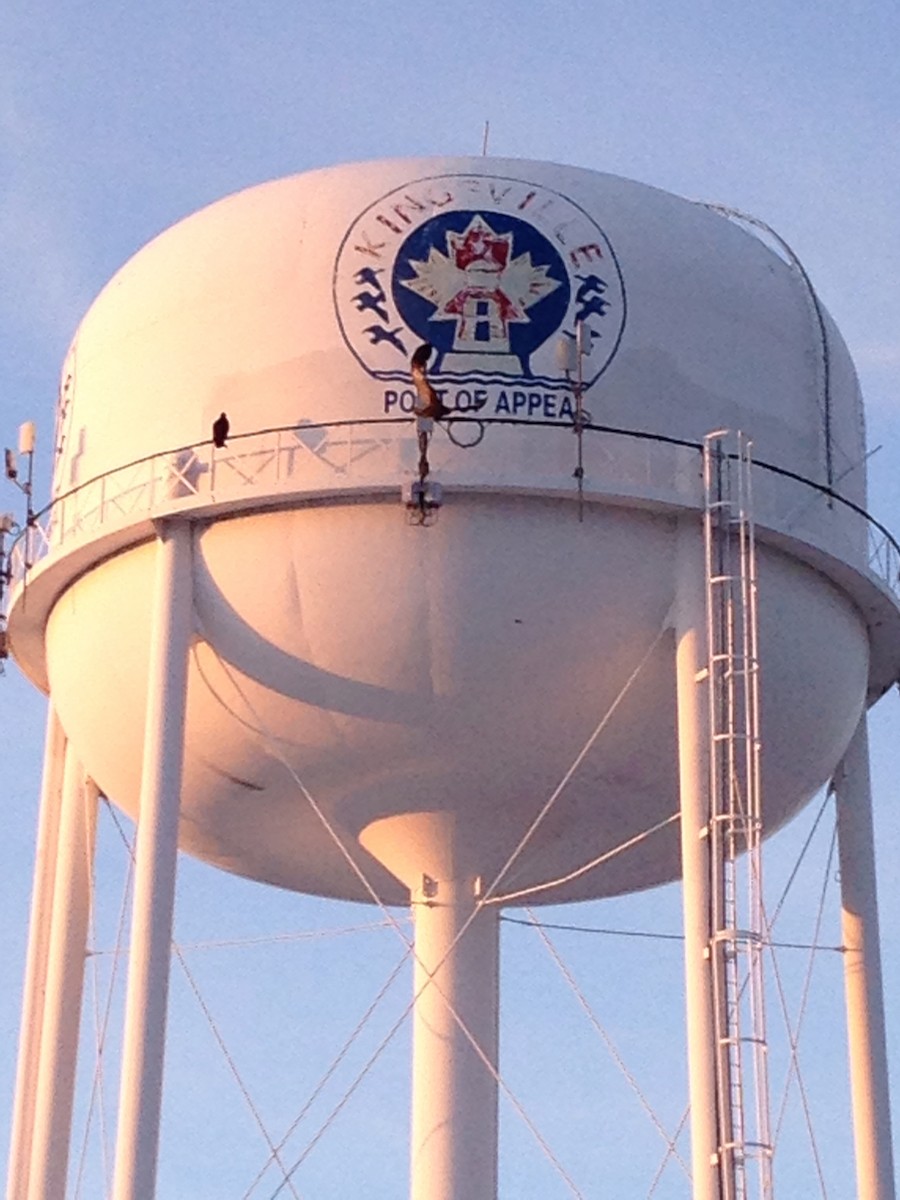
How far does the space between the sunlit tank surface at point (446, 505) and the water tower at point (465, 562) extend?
25 mm

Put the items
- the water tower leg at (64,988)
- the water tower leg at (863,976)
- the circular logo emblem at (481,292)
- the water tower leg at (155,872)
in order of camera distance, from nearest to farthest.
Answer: the water tower leg at (155,872)
the circular logo emblem at (481,292)
the water tower leg at (863,976)
the water tower leg at (64,988)

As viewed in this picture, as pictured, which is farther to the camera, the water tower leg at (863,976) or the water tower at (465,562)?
the water tower leg at (863,976)

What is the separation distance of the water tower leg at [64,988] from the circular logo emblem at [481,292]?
4.09m

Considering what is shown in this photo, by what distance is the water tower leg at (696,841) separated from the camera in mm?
15078

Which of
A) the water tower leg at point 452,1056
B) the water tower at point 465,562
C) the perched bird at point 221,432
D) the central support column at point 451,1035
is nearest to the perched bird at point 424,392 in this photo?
the water tower at point 465,562

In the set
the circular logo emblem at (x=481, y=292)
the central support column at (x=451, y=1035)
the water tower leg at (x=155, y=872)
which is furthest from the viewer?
the central support column at (x=451, y=1035)

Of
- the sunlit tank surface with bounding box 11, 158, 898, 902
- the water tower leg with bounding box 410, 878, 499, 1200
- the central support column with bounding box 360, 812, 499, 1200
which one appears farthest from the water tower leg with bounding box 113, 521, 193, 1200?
the water tower leg with bounding box 410, 878, 499, 1200

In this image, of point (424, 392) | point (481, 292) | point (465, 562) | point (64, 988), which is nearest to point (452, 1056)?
point (64, 988)

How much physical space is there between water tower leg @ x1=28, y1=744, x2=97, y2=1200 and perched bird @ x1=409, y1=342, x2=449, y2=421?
410cm

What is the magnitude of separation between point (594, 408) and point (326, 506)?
1742 millimetres

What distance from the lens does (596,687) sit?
16.3m

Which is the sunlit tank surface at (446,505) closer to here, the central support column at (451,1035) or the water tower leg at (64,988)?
the central support column at (451,1035)

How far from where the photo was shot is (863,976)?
17.7 meters

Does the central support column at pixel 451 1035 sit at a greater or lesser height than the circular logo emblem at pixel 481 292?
lesser
